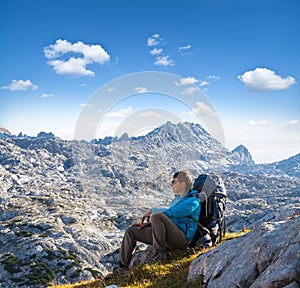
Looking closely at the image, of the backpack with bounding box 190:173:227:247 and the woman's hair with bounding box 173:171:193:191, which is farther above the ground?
the woman's hair with bounding box 173:171:193:191

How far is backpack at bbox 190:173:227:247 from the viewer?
1064 centimetres

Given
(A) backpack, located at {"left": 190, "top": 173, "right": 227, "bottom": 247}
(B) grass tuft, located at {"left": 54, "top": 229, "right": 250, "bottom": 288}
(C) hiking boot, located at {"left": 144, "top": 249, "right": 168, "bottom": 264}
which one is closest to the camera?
(B) grass tuft, located at {"left": 54, "top": 229, "right": 250, "bottom": 288}

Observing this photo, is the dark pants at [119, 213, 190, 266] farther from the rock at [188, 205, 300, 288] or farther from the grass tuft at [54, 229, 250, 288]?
the rock at [188, 205, 300, 288]

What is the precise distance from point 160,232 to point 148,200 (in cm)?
517

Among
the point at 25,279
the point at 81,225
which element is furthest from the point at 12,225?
the point at 25,279

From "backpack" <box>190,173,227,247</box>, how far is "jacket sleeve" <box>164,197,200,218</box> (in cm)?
70

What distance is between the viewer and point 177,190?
1043 centimetres

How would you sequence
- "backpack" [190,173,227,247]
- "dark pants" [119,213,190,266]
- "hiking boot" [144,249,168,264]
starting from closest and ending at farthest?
"dark pants" [119,213,190,266] → "hiking boot" [144,249,168,264] → "backpack" [190,173,227,247]

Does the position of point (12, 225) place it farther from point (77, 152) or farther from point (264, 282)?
point (264, 282)

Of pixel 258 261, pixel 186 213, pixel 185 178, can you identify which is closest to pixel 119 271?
pixel 186 213

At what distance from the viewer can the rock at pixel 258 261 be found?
5.09 metres

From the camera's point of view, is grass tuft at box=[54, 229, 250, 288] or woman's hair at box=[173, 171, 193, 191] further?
woman's hair at box=[173, 171, 193, 191]

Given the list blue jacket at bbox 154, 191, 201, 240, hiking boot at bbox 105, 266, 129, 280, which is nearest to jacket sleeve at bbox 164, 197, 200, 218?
blue jacket at bbox 154, 191, 201, 240

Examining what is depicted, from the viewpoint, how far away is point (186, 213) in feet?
32.5
